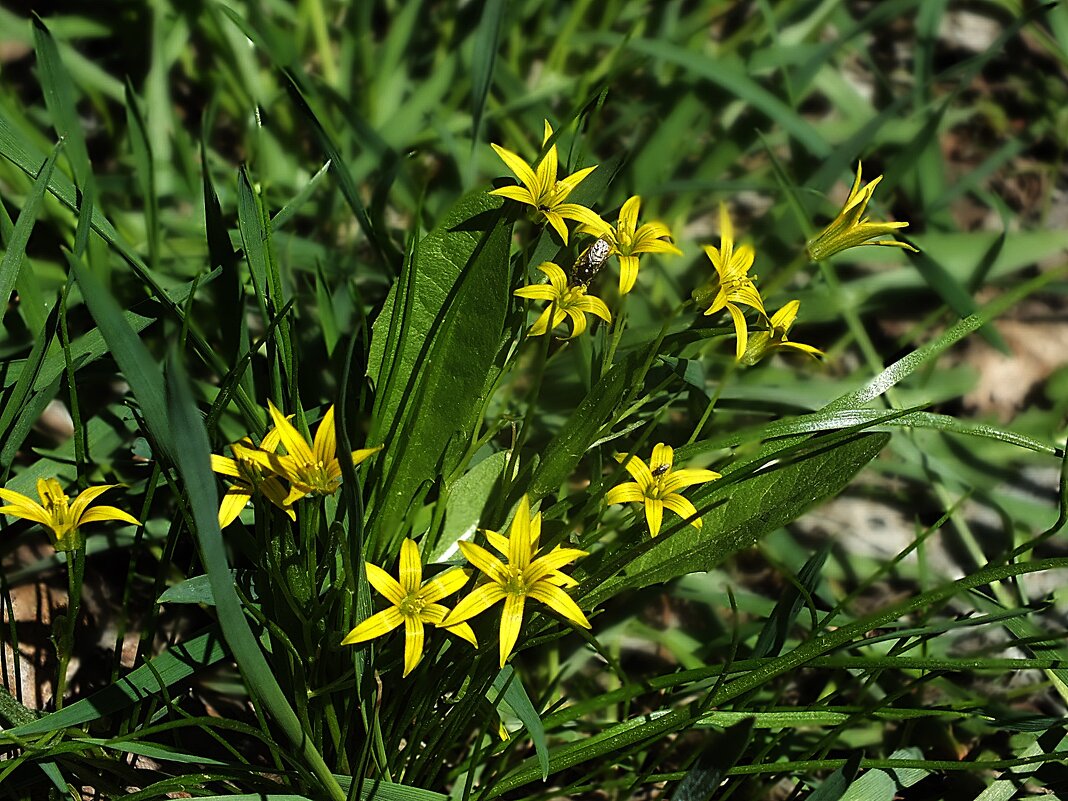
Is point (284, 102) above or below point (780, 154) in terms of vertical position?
above

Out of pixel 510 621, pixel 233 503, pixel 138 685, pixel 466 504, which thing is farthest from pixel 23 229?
pixel 510 621

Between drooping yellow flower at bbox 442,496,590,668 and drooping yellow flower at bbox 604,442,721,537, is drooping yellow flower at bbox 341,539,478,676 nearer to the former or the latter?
drooping yellow flower at bbox 442,496,590,668

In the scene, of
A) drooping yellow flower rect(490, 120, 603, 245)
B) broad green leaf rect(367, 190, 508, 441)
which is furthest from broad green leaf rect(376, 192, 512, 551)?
drooping yellow flower rect(490, 120, 603, 245)

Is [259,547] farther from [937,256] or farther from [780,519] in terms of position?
[937,256]

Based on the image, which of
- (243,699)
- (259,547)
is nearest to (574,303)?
(259,547)

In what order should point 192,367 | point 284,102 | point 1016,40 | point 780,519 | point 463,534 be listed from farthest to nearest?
1. point 1016,40
2. point 284,102
3. point 192,367
4. point 463,534
5. point 780,519
